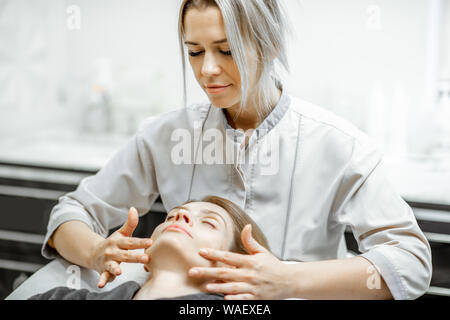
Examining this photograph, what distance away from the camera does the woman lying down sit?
0.86 metres

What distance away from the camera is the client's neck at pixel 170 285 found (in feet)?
2.80

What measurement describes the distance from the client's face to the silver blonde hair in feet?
0.75

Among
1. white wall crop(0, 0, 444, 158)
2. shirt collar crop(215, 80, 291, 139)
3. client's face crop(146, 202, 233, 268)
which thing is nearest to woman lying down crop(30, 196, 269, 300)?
client's face crop(146, 202, 233, 268)

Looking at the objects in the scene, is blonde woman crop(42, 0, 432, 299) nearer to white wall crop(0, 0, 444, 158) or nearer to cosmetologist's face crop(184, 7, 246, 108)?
cosmetologist's face crop(184, 7, 246, 108)

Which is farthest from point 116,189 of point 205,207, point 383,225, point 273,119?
point 383,225

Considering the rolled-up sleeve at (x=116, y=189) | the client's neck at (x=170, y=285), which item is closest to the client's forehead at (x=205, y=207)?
the client's neck at (x=170, y=285)

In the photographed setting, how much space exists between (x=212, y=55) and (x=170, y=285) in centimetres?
42

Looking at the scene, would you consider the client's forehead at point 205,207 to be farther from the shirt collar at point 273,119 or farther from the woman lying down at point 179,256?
the shirt collar at point 273,119

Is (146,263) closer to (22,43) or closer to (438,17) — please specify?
(438,17)

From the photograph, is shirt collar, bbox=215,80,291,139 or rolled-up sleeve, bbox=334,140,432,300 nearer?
rolled-up sleeve, bbox=334,140,432,300

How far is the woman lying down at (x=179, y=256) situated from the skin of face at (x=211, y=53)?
0.78 feet

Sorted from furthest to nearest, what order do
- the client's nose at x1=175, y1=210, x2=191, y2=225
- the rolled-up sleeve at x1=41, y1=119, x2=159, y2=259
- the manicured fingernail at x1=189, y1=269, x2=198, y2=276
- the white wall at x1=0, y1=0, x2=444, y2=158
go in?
the white wall at x1=0, y1=0, x2=444, y2=158 < the rolled-up sleeve at x1=41, y1=119, x2=159, y2=259 < the client's nose at x1=175, y1=210, x2=191, y2=225 < the manicured fingernail at x1=189, y1=269, x2=198, y2=276

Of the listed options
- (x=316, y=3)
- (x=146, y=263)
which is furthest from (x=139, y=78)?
(x=146, y=263)

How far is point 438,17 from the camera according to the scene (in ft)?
4.03
